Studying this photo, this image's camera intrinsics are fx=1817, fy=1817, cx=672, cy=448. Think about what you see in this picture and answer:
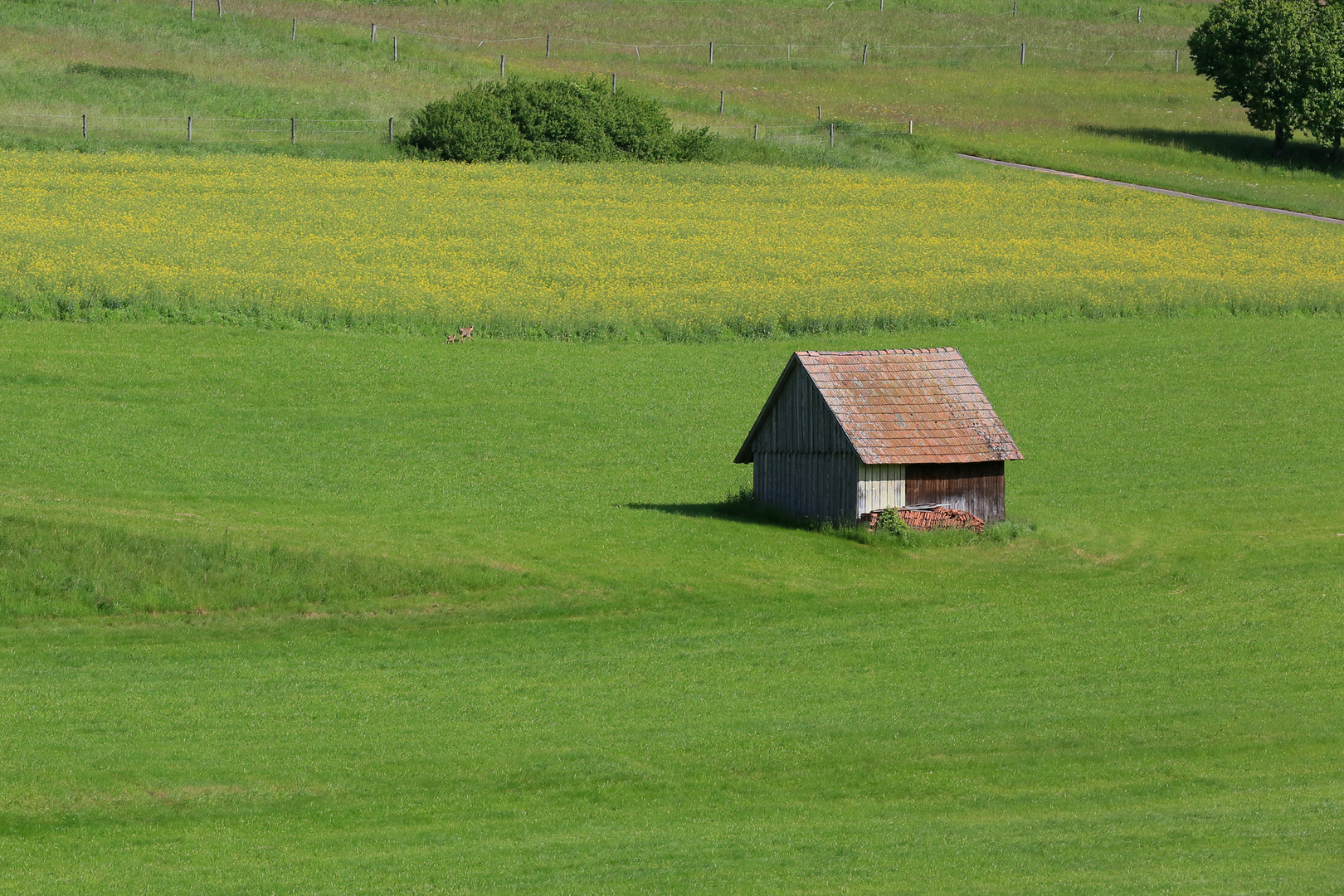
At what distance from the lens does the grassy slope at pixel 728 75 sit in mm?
78875

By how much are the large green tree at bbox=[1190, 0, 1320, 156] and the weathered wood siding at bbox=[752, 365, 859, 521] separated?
194ft

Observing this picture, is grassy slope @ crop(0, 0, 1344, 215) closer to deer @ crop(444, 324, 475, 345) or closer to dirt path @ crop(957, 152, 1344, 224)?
dirt path @ crop(957, 152, 1344, 224)

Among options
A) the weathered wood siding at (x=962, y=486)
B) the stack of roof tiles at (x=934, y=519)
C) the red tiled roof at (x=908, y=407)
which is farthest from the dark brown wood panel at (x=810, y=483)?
the weathered wood siding at (x=962, y=486)

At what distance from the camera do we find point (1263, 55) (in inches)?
3489

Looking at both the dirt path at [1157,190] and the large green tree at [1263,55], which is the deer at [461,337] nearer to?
the dirt path at [1157,190]

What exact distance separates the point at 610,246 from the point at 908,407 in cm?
2629

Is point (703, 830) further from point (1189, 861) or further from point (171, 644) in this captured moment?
point (171, 644)

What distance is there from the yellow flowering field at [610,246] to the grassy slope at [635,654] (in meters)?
3.81

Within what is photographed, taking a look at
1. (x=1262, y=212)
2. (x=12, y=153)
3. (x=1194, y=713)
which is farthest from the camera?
(x=1262, y=212)

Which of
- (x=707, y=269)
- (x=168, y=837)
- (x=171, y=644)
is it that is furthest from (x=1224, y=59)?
(x=168, y=837)

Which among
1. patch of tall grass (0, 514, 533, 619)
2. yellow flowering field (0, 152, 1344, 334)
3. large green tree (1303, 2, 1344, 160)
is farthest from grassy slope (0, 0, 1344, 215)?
patch of tall grass (0, 514, 533, 619)

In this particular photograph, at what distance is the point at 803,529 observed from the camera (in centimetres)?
3650

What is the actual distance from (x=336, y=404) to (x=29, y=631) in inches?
632

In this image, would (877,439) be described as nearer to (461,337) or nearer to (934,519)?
(934,519)
